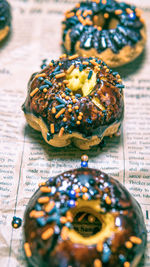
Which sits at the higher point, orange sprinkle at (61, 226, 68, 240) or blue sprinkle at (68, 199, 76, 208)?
blue sprinkle at (68, 199, 76, 208)

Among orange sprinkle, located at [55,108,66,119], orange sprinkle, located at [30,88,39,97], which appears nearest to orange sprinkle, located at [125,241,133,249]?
orange sprinkle, located at [55,108,66,119]

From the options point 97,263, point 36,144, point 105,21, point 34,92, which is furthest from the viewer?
point 105,21

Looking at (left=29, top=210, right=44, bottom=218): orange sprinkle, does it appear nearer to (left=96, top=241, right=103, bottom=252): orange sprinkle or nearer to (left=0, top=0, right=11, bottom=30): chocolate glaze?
(left=96, top=241, right=103, bottom=252): orange sprinkle

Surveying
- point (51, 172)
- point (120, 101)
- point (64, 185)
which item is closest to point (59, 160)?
point (51, 172)

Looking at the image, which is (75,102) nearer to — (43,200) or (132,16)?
(43,200)

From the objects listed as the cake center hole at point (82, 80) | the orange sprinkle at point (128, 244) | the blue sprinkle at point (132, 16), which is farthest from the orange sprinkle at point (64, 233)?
the blue sprinkle at point (132, 16)

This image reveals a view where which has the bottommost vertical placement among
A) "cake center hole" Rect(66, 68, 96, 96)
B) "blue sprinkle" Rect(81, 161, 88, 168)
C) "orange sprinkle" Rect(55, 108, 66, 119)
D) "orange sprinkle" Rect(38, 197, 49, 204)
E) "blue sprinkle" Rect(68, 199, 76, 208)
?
"blue sprinkle" Rect(81, 161, 88, 168)

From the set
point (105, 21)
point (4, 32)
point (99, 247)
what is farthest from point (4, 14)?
point (99, 247)
